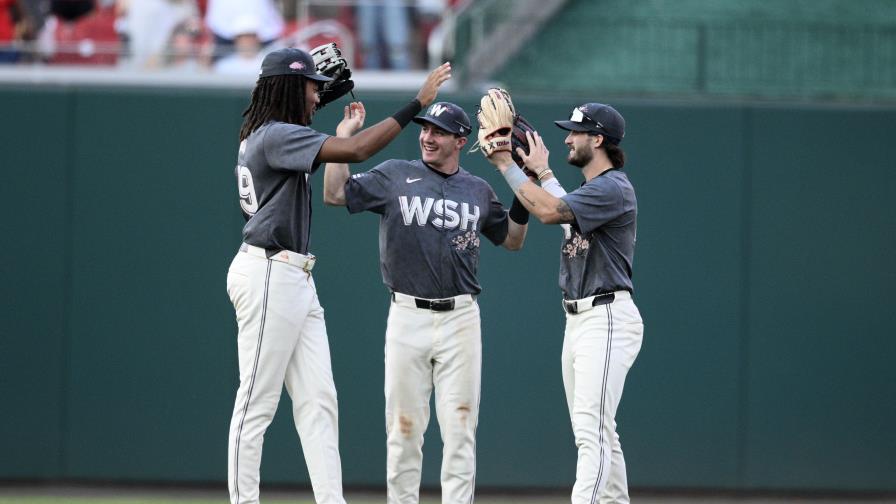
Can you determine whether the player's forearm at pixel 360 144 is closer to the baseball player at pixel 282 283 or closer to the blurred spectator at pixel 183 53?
the baseball player at pixel 282 283

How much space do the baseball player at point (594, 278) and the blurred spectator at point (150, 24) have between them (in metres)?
3.67

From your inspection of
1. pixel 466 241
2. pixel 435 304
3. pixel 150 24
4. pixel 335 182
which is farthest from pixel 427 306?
pixel 150 24

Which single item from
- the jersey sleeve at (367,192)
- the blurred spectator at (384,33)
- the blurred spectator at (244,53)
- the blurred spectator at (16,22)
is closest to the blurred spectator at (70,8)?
the blurred spectator at (16,22)

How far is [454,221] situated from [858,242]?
3.33 metres

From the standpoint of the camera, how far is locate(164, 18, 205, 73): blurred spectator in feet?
26.7

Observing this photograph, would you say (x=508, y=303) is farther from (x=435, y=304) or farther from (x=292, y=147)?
(x=292, y=147)

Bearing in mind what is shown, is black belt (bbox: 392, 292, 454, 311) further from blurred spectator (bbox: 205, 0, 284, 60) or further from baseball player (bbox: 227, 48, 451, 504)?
blurred spectator (bbox: 205, 0, 284, 60)

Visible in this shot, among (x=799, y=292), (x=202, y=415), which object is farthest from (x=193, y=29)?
(x=799, y=292)

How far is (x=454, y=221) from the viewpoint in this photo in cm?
557

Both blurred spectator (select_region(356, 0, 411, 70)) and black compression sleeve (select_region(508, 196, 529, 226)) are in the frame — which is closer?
black compression sleeve (select_region(508, 196, 529, 226))

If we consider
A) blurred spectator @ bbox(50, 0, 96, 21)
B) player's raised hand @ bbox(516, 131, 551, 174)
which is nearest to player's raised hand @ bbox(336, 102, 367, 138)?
player's raised hand @ bbox(516, 131, 551, 174)

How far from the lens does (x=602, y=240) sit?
17.8 ft

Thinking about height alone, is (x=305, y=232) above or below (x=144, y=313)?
above

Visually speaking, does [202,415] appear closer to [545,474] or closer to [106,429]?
[106,429]
